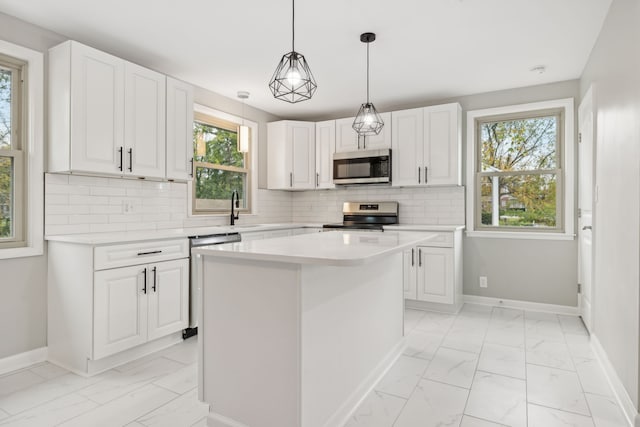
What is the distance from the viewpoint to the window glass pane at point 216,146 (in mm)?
4113

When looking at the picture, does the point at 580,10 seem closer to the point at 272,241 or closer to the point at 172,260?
the point at 272,241

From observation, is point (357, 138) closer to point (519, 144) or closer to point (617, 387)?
point (519, 144)

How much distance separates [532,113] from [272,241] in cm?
351

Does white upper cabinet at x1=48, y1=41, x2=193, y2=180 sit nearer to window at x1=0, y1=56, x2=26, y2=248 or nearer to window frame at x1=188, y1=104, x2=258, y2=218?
window at x1=0, y1=56, x2=26, y2=248

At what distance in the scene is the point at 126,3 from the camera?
8.13ft

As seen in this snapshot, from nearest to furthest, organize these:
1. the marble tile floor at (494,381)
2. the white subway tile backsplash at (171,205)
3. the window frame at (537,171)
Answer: the marble tile floor at (494,381) < the white subway tile backsplash at (171,205) < the window frame at (537,171)

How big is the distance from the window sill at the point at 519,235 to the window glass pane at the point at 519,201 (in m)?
0.12

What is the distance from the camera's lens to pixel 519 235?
4.15m

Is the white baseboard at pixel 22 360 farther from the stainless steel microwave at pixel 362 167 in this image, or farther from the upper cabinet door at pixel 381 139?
the upper cabinet door at pixel 381 139

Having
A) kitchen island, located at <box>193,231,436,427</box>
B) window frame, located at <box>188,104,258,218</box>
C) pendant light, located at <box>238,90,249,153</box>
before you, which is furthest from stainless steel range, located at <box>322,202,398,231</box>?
kitchen island, located at <box>193,231,436,427</box>

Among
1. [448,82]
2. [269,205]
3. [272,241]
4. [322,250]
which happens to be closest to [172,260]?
[272,241]

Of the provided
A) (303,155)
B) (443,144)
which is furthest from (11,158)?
(443,144)

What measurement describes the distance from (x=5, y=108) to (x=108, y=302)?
1.56 meters

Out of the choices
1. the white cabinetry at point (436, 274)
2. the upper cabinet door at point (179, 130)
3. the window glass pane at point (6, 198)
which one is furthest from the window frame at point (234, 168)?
the white cabinetry at point (436, 274)
